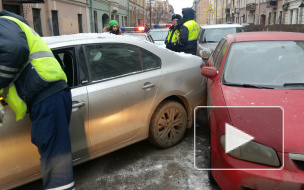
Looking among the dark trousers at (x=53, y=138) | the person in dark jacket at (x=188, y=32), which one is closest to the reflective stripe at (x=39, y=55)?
the dark trousers at (x=53, y=138)

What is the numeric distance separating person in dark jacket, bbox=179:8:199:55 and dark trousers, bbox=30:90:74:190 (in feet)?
14.4

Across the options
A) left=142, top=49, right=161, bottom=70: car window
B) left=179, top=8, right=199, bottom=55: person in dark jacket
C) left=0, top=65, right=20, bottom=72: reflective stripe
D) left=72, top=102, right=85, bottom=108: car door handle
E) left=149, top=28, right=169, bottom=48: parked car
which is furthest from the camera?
left=149, top=28, right=169, bottom=48: parked car

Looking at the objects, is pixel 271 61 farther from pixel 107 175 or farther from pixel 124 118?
pixel 107 175

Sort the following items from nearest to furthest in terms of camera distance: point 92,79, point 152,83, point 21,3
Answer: point 92,79, point 152,83, point 21,3

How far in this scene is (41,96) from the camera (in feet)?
7.06

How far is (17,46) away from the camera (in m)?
1.94

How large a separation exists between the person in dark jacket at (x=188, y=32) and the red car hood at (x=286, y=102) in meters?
3.47

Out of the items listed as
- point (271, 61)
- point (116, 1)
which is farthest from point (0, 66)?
point (116, 1)

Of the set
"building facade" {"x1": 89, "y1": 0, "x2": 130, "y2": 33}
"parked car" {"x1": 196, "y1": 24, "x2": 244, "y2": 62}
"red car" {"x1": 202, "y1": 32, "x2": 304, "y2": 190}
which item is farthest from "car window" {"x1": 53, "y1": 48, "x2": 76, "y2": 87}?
"building facade" {"x1": 89, "y1": 0, "x2": 130, "y2": 33}

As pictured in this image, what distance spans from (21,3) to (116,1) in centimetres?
1715

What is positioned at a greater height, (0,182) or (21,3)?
(21,3)

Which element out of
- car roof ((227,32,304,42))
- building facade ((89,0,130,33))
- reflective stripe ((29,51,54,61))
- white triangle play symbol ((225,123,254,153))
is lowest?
white triangle play symbol ((225,123,254,153))

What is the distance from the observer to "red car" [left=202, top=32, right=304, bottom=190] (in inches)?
80.9

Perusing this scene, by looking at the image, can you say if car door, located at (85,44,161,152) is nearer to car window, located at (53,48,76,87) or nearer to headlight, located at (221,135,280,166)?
car window, located at (53,48,76,87)
